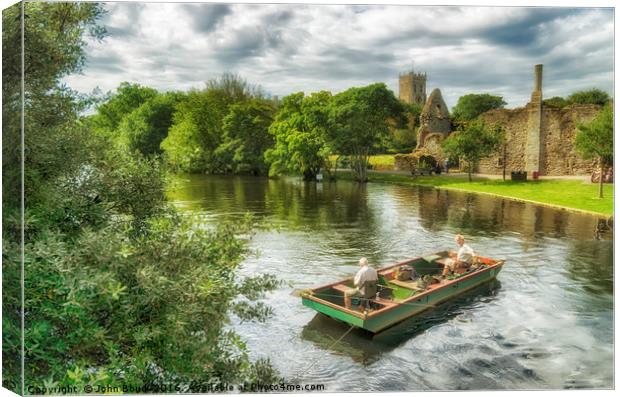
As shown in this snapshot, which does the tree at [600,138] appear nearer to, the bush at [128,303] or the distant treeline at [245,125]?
the distant treeline at [245,125]

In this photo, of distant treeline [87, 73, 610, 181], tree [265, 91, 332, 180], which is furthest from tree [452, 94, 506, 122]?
tree [265, 91, 332, 180]

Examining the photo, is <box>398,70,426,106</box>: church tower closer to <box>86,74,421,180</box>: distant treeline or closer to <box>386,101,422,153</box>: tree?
→ <box>86,74,421,180</box>: distant treeline

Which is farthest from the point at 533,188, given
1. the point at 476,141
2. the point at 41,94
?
the point at 41,94

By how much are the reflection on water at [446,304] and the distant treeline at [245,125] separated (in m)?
0.48

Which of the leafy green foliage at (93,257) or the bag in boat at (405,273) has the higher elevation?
the leafy green foliage at (93,257)

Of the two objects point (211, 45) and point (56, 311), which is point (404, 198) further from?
point (56, 311)

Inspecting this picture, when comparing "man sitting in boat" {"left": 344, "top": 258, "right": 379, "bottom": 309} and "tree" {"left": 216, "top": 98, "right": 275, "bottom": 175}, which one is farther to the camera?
"tree" {"left": 216, "top": 98, "right": 275, "bottom": 175}

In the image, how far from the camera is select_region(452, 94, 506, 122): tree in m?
9.34

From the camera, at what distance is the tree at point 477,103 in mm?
9336

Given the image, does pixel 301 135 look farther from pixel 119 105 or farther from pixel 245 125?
pixel 119 105

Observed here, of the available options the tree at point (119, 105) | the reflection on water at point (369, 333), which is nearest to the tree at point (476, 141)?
the reflection on water at point (369, 333)

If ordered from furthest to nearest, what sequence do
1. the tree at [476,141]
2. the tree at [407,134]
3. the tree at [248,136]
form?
the tree at [476,141]
the tree at [407,134]
the tree at [248,136]

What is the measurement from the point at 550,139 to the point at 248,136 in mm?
6497

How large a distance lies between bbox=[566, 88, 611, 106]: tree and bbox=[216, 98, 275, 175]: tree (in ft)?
16.0
